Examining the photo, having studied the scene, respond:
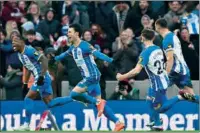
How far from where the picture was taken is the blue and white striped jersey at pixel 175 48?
18.9 m

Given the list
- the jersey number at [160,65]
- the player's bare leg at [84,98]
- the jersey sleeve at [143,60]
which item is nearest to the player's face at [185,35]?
the jersey number at [160,65]

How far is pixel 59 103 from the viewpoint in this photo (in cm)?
1953

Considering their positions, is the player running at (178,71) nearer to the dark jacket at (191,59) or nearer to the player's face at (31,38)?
the dark jacket at (191,59)

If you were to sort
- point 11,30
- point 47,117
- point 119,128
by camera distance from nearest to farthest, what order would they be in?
1. point 119,128
2. point 47,117
3. point 11,30

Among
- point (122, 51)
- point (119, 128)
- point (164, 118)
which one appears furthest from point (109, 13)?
point (119, 128)

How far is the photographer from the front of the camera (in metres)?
20.9

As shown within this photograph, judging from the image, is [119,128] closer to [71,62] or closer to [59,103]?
[59,103]

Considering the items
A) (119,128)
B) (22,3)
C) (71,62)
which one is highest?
(22,3)

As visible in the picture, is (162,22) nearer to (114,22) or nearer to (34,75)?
(34,75)

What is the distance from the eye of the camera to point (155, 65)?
18406 millimetres

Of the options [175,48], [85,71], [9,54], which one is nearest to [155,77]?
[175,48]

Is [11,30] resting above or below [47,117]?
above

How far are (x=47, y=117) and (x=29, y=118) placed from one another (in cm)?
112

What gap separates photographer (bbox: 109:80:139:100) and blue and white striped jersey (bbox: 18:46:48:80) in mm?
2313
